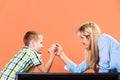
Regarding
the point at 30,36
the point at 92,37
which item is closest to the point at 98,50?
the point at 92,37

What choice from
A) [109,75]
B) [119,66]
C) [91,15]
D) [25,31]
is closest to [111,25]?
[91,15]

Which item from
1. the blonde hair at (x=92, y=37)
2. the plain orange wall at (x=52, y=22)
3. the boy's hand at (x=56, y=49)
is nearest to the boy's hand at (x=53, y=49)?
the boy's hand at (x=56, y=49)

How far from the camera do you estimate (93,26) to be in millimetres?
1551

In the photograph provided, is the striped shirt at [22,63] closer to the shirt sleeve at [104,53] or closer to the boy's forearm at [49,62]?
the boy's forearm at [49,62]

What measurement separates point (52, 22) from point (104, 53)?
29.8 inches

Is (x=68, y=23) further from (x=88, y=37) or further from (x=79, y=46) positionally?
(x=88, y=37)

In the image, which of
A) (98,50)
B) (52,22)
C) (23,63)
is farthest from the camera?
(52,22)

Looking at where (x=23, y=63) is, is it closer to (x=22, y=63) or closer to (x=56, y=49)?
(x=22, y=63)

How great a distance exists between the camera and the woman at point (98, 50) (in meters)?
1.33

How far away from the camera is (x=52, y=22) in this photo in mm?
2020

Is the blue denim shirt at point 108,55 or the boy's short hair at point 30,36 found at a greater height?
the boy's short hair at point 30,36

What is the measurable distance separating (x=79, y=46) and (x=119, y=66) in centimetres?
69

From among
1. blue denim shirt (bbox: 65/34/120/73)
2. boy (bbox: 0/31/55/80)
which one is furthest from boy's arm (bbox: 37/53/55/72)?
blue denim shirt (bbox: 65/34/120/73)

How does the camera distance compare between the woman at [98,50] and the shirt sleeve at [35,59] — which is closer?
the woman at [98,50]
